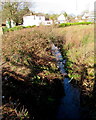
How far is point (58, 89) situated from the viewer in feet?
14.9

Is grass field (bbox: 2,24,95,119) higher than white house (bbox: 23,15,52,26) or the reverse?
the reverse

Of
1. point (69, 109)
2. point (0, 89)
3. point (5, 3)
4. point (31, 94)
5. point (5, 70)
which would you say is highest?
point (5, 3)

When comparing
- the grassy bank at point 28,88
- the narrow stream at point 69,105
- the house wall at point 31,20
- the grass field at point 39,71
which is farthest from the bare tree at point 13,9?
the narrow stream at point 69,105

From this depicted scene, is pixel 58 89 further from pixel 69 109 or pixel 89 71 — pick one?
pixel 89 71

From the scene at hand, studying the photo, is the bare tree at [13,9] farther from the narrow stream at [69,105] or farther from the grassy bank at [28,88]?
the narrow stream at [69,105]

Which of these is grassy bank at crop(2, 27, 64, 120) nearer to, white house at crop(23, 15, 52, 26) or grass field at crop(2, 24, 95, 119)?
grass field at crop(2, 24, 95, 119)

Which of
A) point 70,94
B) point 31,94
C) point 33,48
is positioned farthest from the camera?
point 33,48

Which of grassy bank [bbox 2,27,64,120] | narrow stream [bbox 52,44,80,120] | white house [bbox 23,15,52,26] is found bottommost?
narrow stream [bbox 52,44,80,120]

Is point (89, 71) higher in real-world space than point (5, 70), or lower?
lower

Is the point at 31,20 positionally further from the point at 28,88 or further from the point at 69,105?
the point at 69,105

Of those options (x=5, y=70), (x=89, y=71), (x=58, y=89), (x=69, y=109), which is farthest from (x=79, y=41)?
(x=5, y=70)

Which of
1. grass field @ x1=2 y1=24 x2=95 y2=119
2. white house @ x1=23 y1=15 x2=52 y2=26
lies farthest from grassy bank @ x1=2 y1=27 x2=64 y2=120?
white house @ x1=23 y1=15 x2=52 y2=26

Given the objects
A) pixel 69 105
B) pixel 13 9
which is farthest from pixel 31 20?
pixel 69 105

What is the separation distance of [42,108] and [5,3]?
21.9 metres
